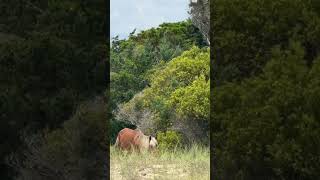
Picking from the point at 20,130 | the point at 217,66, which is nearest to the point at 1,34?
the point at 20,130

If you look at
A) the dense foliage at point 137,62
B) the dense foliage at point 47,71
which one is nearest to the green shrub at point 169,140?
the dense foliage at point 137,62

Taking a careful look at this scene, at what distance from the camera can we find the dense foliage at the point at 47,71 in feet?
22.0

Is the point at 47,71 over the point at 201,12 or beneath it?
beneath

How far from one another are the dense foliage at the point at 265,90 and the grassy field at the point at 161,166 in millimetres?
989

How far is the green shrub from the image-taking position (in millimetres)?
8477

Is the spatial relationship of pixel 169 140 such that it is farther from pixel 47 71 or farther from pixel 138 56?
pixel 138 56

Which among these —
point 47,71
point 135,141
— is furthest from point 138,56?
point 47,71

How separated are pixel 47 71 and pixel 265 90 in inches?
97.4

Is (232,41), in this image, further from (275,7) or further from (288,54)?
(288,54)

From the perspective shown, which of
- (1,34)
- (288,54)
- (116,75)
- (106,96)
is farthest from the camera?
(116,75)

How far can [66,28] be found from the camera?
6934 millimetres

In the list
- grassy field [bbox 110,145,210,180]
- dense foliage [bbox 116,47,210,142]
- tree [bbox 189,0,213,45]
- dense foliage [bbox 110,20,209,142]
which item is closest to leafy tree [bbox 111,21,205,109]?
dense foliage [bbox 110,20,209,142]

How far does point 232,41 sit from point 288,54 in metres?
0.88

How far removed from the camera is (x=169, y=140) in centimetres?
855
